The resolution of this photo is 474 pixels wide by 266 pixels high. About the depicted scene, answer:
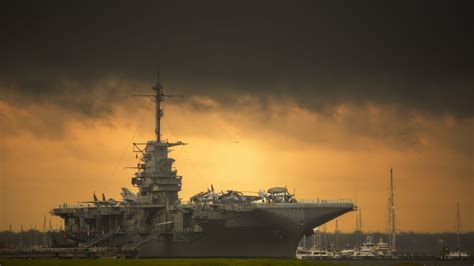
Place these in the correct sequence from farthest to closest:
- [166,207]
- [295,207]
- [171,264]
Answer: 1. [166,207]
2. [295,207]
3. [171,264]

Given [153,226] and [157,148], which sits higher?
[157,148]

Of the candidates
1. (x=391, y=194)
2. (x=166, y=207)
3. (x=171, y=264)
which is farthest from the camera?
(x=391, y=194)

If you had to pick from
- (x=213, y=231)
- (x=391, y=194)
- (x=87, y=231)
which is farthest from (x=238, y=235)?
(x=391, y=194)

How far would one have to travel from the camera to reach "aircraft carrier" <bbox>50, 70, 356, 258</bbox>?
71812 millimetres

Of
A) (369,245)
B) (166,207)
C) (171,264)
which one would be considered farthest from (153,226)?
(369,245)

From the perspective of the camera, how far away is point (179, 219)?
2945 inches

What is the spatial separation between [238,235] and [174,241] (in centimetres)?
488

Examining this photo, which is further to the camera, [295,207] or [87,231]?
[87,231]

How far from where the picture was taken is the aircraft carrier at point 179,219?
71.8m

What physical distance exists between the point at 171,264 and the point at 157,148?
69.1 ft

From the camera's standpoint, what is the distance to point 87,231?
3088 inches

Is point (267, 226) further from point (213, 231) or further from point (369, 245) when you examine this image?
point (369, 245)

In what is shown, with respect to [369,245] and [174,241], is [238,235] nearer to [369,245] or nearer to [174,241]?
[174,241]

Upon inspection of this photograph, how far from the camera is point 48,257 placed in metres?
74.1
